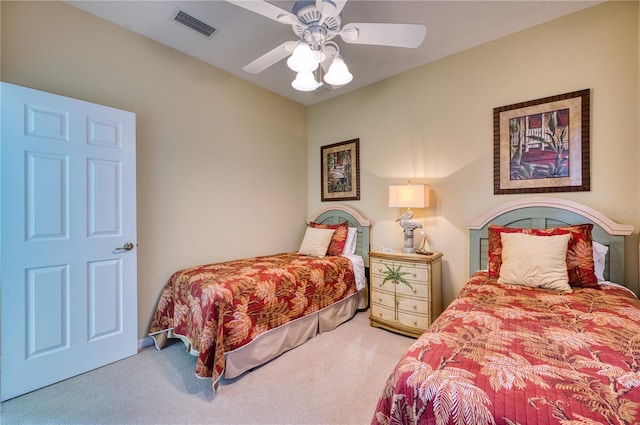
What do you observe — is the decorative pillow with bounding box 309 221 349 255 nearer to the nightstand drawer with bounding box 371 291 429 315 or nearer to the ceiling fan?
the nightstand drawer with bounding box 371 291 429 315

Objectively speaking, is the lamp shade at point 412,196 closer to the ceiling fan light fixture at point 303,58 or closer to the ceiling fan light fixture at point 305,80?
the ceiling fan light fixture at point 305,80

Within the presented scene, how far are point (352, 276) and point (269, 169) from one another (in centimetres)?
179

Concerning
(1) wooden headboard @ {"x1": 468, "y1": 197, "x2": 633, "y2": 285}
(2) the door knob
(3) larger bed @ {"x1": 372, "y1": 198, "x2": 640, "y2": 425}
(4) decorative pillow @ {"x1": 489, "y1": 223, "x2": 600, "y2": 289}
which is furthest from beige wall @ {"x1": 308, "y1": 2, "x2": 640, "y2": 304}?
(2) the door knob

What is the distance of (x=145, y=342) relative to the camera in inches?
99.6

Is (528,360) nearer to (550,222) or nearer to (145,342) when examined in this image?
(550,222)

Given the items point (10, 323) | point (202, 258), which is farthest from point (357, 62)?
point (10, 323)

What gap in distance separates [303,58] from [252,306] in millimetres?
1813

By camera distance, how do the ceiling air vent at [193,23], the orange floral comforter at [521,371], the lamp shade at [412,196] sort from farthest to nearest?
the lamp shade at [412,196] < the ceiling air vent at [193,23] < the orange floral comforter at [521,371]

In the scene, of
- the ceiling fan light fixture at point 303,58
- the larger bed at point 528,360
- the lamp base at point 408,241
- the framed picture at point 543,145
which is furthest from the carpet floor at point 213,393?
the ceiling fan light fixture at point 303,58

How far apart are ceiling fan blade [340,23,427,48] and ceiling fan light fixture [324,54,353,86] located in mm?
145

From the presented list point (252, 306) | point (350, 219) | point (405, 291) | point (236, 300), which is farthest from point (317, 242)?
point (236, 300)

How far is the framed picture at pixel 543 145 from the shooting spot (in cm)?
225

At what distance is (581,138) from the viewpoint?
224 cm

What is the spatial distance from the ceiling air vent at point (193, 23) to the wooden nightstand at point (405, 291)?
8.78 feet
